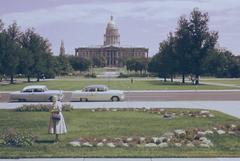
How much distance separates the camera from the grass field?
13.4 meters

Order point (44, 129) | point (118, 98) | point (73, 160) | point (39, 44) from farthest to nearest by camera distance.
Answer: point (39, 44), point (118, 98), point (44, 129), point (73, 160)

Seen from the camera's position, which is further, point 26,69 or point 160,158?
point 26,69

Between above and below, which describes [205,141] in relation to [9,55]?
below

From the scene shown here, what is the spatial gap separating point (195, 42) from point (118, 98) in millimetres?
37347

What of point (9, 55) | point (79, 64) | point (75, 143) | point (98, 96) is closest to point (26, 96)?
point (98, 96)

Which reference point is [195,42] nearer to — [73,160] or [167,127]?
[167,127]

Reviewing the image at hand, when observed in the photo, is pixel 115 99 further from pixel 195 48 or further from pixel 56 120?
pixel 195 48

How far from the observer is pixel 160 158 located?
12.8 meters

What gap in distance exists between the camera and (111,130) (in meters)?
18.4

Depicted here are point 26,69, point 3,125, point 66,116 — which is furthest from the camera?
point 26,69

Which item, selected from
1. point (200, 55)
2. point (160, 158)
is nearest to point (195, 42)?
point (200, 55)

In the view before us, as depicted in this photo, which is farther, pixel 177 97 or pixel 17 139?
pixel 177 97

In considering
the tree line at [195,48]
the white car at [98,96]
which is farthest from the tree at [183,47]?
the white car at [98,96]

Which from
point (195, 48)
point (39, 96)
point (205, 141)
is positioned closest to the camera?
point (205, 141)
